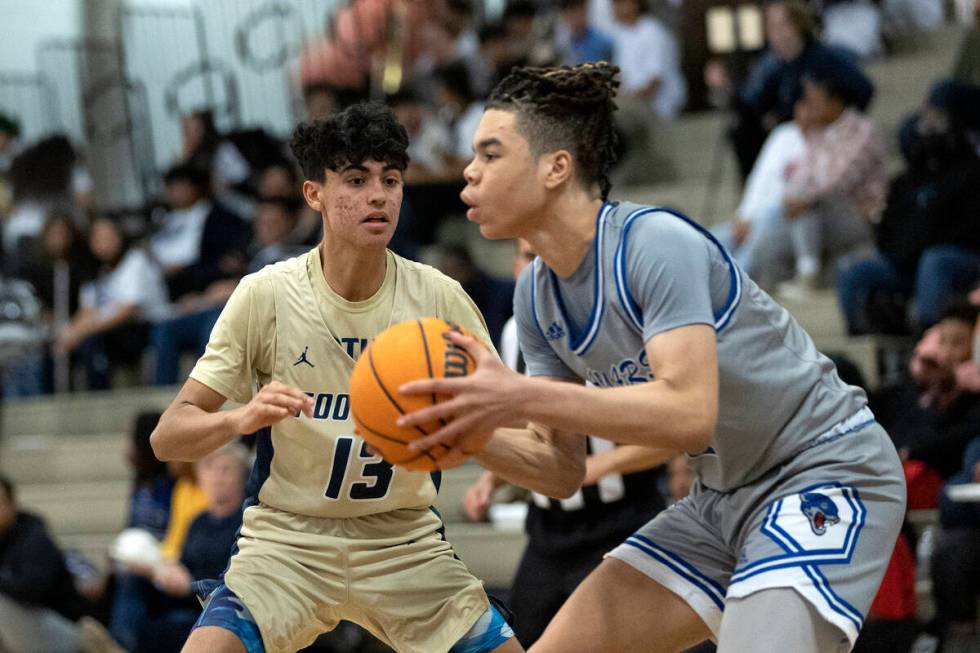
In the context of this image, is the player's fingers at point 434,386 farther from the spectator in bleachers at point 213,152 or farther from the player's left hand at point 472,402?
the spectator in bleachers at point 213,152

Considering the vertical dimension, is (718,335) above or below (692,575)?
above

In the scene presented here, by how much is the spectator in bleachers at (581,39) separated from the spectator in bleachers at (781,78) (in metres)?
1.01

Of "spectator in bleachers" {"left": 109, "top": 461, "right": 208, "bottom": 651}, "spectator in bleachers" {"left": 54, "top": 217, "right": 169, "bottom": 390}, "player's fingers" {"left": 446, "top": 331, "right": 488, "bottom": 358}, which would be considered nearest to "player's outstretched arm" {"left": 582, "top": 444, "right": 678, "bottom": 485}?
"player's fingers" {"left": 446, "top": 331, "right": 488, "bottom": 358}

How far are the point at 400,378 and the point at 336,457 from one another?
0.80 meters

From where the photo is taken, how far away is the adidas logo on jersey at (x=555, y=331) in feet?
11.9

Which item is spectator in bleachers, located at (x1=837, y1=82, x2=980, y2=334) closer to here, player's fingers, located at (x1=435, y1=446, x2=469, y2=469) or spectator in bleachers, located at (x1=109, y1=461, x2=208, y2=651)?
spectator in bleachers, located at (x1=109, y1=461, x2=208, y2=651)

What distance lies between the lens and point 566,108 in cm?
354

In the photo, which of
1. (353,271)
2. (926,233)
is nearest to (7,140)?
(926,233)

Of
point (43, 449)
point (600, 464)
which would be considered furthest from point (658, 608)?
point (43, 449)

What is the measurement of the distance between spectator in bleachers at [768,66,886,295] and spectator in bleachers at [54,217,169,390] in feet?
15.8

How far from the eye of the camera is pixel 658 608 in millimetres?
3748

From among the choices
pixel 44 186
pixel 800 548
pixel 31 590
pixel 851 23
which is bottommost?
pixel 31 590

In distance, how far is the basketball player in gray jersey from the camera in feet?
10.8

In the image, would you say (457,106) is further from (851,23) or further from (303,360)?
(303,360)
